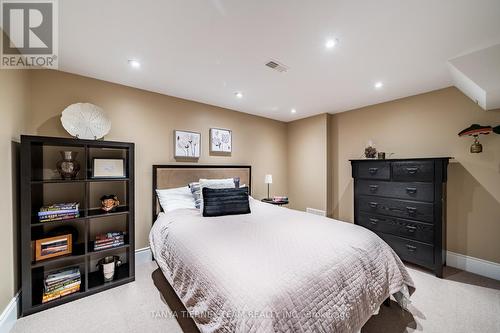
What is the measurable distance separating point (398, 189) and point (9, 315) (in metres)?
4.33

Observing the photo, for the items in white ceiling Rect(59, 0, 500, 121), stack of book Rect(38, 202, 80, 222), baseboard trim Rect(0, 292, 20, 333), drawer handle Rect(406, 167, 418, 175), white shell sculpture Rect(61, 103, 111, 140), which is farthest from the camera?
drawer handle Rect(406, 167, 418, 175)

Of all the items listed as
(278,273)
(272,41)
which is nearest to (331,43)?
(272,41)

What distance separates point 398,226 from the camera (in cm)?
279

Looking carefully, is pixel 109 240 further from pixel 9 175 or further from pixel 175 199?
pixel 9 175

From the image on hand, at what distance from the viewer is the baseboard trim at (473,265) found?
→ 2434 mm

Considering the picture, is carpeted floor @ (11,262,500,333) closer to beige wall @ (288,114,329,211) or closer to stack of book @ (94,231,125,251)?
stack of book @ (94,231,125,251)

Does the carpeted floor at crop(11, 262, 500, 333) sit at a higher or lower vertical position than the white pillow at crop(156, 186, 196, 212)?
lower

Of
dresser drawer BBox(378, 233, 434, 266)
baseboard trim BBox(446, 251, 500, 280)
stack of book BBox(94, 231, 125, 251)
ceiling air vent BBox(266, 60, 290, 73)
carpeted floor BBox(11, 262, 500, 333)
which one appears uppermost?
ceiling air vent BBox(266, 60, 290, 73)

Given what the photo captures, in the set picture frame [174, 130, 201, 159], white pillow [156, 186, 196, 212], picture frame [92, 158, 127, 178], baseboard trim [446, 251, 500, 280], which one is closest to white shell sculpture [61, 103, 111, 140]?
picture frame [92, 158, 127, 178]

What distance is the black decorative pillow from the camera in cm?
249

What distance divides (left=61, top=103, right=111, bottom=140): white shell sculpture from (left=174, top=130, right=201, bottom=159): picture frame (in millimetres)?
905

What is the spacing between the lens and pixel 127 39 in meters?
1.75

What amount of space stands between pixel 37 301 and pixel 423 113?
16.9 feet

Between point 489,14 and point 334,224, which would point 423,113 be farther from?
point 334,224
